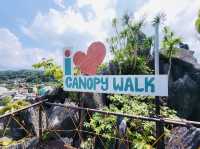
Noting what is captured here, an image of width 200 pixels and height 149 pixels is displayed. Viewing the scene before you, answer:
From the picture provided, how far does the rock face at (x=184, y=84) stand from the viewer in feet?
34.0

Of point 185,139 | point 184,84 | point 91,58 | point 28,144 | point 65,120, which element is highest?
point 91,58

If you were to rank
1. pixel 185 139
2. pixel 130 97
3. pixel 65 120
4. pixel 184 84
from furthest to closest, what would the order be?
pixel 184 84 → pixel 130 97 → pixel 65 120 → pixel 185 139

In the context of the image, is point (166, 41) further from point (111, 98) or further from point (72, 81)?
point (72, 81)

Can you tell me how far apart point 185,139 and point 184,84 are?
762 cm

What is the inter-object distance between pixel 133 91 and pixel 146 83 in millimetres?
241

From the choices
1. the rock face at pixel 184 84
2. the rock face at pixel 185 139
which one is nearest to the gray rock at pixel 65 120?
the rock face at pixel 185 139

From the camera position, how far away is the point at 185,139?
3.59m

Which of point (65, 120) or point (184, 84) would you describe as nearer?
point (65, 120)

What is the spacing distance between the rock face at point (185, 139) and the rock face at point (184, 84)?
5922 millimetres

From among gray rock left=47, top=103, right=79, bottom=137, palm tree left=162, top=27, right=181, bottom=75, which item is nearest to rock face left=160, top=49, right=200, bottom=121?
palm tree left=162, top=27, right=181, bottom=75

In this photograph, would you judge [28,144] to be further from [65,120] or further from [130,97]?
[130,97]

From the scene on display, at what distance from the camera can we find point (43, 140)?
6.00 metres

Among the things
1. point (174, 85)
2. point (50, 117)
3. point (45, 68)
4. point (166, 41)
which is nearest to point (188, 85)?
point (174, 85)

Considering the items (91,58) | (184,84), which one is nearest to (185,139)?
(91,58)
